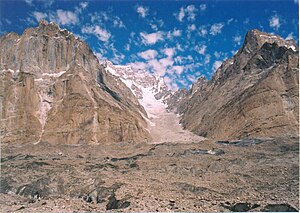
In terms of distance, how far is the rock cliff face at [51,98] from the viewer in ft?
207

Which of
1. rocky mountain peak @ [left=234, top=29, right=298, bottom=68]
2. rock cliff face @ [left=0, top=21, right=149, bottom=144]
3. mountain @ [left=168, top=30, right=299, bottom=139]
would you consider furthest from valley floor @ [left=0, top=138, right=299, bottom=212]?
rocky mountain peak @ [left=234, top=29, right=298, bottom=68]

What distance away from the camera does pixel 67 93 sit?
7150cm

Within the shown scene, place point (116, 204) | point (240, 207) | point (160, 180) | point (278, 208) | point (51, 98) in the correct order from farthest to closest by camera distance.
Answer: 1. point (51, 98)
2. point (160, 180)
3. point (116, 204)
4. point (240, 207)
5. point (278, 208)

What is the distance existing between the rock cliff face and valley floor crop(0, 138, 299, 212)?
547 inches

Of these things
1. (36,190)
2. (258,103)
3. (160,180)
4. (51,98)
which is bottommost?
(36,190)

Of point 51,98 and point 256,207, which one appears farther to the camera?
point 51,98

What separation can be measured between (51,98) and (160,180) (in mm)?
45061

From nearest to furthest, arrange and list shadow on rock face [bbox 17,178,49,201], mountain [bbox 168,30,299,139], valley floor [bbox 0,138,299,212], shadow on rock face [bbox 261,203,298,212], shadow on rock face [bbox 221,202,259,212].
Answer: shadow on rock face [bbox 261,203,298,212] → shadow on rock face [bbox 221,202,259,212] → valley floor [bbox 0,138,299,212] → shadow on rock face [bbox 17,178,49,201] → mountain [bbox 168,30,299,139]

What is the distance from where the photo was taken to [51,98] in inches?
2783

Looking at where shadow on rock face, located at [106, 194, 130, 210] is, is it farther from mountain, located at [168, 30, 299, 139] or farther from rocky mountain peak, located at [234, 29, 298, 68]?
rocky mountain peak, located at [234, 29, 298, 68]

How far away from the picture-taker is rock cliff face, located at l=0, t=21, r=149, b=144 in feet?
207

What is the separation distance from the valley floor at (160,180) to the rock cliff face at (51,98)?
13905 millimetres

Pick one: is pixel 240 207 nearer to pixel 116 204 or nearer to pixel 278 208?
pixel 278 208

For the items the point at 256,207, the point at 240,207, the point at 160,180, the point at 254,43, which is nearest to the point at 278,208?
the point at 256,207
